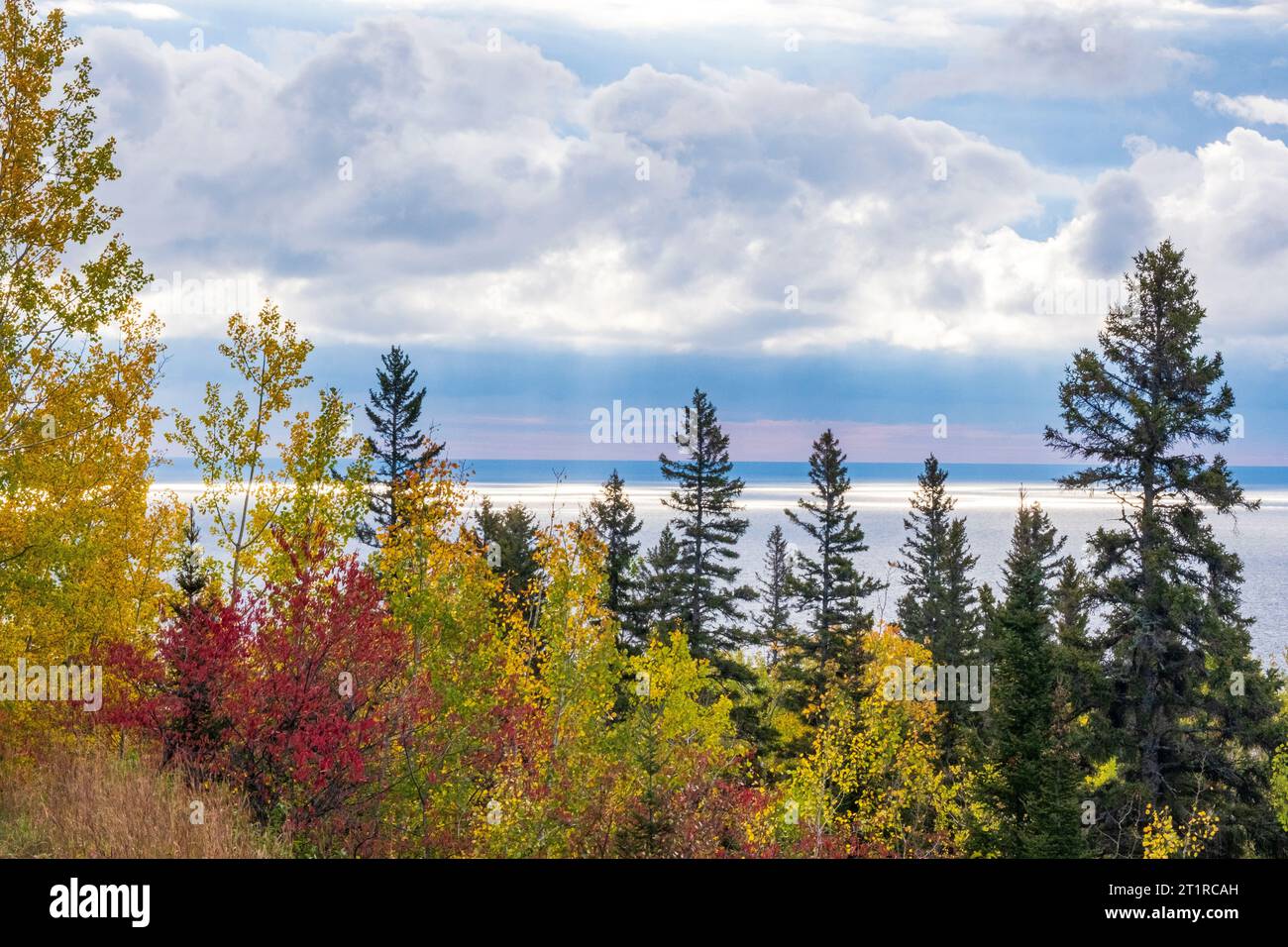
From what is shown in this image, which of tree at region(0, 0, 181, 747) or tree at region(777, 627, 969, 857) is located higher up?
tree at region(0, 0, 181, 747)

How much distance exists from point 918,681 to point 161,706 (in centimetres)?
3965

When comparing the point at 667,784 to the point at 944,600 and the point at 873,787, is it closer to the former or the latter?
the point at 873,787

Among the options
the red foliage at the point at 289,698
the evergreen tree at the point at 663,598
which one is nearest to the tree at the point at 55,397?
the red foliage at the point at 289,698

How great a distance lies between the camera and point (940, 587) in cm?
5691

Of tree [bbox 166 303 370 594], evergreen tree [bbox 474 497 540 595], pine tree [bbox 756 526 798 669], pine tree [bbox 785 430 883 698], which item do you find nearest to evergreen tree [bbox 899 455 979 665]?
pine tree [bbox 785 430 883 698]

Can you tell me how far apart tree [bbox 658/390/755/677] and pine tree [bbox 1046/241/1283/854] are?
19209 mm

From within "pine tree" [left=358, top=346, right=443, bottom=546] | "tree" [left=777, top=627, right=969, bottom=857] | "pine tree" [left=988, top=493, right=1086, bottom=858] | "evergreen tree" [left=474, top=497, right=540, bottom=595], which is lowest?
"tree" [left=777, top=627, right=969, bottom=857]

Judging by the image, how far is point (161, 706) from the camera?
14.2 m

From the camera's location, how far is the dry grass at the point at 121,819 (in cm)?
1007

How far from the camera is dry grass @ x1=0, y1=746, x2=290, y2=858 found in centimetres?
1007

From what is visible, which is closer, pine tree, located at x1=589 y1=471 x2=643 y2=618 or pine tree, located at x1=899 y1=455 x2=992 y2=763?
pine tree, located at x1=899 y1=455 x2=992 y2=763

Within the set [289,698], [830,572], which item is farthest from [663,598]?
[289,698]

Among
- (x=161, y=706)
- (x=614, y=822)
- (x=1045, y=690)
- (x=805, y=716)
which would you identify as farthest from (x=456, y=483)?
(x=805, y=716)

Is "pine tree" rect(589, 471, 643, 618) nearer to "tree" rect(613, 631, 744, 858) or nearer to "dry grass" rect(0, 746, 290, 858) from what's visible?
"tree" rect(613, 631, 744, 858)
